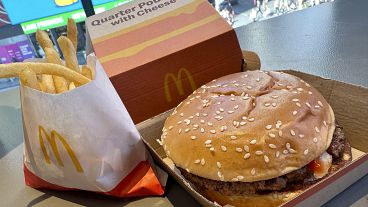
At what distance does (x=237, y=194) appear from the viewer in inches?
36.3

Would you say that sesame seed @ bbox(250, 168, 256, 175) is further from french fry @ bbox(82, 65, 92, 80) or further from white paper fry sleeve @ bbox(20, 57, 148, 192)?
french fry @ bbox(82, 65, 92, 80)

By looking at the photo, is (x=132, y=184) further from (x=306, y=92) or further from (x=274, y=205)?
(x=306, y=92)

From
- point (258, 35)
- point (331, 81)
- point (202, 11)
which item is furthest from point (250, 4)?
point (331, 81)

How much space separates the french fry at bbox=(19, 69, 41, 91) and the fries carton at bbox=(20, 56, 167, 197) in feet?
0.05

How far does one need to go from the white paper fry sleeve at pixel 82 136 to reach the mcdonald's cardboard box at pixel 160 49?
0.21 metres

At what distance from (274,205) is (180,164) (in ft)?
0.93

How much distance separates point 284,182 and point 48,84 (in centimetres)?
73

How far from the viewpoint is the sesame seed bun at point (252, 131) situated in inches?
34.2

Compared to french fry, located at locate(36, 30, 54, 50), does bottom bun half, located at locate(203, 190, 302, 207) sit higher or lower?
lower

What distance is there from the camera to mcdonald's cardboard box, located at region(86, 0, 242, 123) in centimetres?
123

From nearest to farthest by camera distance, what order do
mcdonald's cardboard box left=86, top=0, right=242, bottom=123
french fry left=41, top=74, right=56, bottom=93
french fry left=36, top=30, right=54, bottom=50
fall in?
french fry left=41, top=74, right=56, bottom=93, french fry left=36, top=30, right=54, bottom=50, mcdonald's cardboard box left=86, top=0, right=242, bottom=123

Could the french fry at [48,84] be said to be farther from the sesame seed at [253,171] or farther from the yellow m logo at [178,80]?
the sesame seed at [253,171]

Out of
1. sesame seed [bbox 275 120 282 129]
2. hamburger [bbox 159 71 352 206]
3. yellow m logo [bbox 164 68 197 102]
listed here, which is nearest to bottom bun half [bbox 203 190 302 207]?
hamburger [bbox 159 71 352 206]

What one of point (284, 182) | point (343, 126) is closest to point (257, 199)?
point (284, 182)
